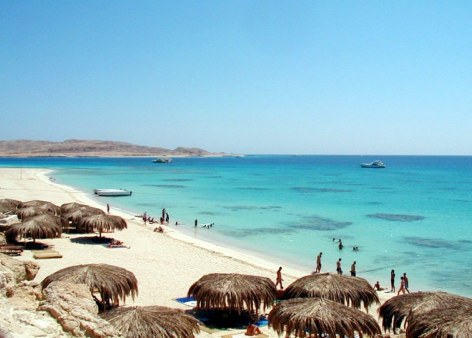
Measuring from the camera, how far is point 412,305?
10609mm

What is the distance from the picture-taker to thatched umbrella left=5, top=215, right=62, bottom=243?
18.6 metres

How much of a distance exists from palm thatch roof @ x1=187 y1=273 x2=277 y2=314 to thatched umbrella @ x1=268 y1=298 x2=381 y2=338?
1.47 metres

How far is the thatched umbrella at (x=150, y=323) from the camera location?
8211 millimetres

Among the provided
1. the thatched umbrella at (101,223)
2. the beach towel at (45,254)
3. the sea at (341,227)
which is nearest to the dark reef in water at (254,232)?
the sea at (341,227)

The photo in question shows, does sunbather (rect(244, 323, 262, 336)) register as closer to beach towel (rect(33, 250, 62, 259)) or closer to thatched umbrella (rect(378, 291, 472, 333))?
thatched umbrella (rect(378, 291, 472, 333))

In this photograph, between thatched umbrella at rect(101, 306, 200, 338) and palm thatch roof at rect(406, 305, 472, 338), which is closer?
palm thatch roof at rect(406, 305, 472, 338)

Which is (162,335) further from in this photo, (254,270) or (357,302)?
(254,270)

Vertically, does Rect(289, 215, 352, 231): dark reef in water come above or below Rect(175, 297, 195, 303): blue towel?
below

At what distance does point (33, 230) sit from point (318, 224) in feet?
69.1

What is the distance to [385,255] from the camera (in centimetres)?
2425

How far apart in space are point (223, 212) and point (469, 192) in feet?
132

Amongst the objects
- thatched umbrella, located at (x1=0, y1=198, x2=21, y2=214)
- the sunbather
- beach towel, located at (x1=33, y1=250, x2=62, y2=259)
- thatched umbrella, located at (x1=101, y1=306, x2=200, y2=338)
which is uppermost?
thatched umbrella, located at (x1=101, y1=306, x2=200, y2=338)

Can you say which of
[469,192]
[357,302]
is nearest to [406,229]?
[357,302]

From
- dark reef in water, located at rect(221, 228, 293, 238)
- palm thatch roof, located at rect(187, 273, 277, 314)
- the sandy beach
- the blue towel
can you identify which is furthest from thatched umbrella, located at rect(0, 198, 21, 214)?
palm thatch roof, located at rect(187, 273, 277, 314)
